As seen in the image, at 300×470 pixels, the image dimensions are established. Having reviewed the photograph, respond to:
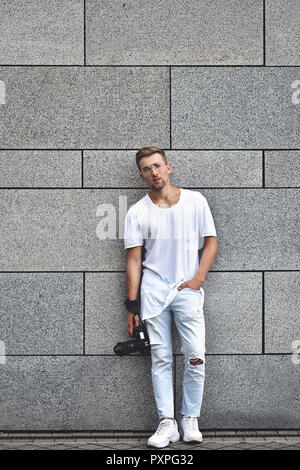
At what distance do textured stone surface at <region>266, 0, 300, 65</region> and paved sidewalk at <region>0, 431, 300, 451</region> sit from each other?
3.42 m

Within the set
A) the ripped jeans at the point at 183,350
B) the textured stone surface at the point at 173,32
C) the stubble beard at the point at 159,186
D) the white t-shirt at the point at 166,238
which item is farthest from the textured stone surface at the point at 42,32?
the ripped jeans at the point at 183,350

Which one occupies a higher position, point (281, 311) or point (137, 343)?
point (281, 311)

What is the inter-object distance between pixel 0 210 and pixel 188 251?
5.83 ft

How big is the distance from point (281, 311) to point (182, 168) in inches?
63.5

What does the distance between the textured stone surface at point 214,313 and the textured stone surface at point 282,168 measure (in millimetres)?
894

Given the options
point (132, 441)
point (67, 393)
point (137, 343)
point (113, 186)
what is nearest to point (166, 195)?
point (113, 186)

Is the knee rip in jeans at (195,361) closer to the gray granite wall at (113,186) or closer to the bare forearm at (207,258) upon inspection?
the gray granite wall at (113,186)

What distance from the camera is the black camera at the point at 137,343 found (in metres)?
5.93

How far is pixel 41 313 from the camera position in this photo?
6270 mm

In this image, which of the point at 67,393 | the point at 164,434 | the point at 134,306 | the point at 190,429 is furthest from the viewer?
the point at 67,393

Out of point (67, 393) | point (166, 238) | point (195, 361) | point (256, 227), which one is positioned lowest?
point (67, 393)

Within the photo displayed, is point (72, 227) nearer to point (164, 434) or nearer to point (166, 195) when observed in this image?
point (166, 195)

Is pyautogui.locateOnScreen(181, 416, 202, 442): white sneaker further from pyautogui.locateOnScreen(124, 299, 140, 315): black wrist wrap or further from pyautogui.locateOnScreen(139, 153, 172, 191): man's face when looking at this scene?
pyautogui.locateOnScreen(139, 153, 172, 191): man's face

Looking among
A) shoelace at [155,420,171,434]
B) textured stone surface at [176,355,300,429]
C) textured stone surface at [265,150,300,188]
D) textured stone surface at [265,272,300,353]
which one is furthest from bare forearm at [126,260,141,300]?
textured stone surface at [265,150,300,188]
